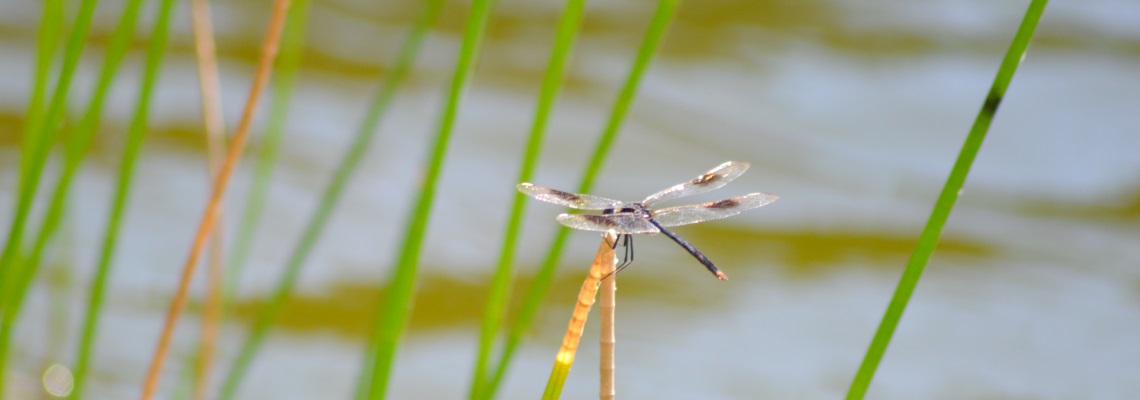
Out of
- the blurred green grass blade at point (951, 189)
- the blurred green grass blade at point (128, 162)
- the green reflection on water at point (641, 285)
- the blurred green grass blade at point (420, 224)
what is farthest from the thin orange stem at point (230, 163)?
the green reflection on water at point (641, 285)

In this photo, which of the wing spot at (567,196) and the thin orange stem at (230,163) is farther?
the thin orange stem at (230,163)

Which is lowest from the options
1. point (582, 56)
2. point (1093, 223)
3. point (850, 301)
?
point (850, 301)

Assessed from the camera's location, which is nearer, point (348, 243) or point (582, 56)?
point (348, 243)

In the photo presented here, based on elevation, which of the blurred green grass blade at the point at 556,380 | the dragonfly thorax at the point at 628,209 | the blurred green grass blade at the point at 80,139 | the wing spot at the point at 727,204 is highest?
the blurred green grass blade at the point at 80,139

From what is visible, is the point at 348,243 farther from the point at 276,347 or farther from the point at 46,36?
the point at 46,36

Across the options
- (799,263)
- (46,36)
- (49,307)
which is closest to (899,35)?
(799,263)

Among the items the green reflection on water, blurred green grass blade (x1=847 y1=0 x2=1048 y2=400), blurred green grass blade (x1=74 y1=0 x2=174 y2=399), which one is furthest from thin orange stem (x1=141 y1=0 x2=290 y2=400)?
the green reflection on water

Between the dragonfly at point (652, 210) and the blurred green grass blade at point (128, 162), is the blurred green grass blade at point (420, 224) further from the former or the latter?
the blurred green grass blade at point (128, 162)
